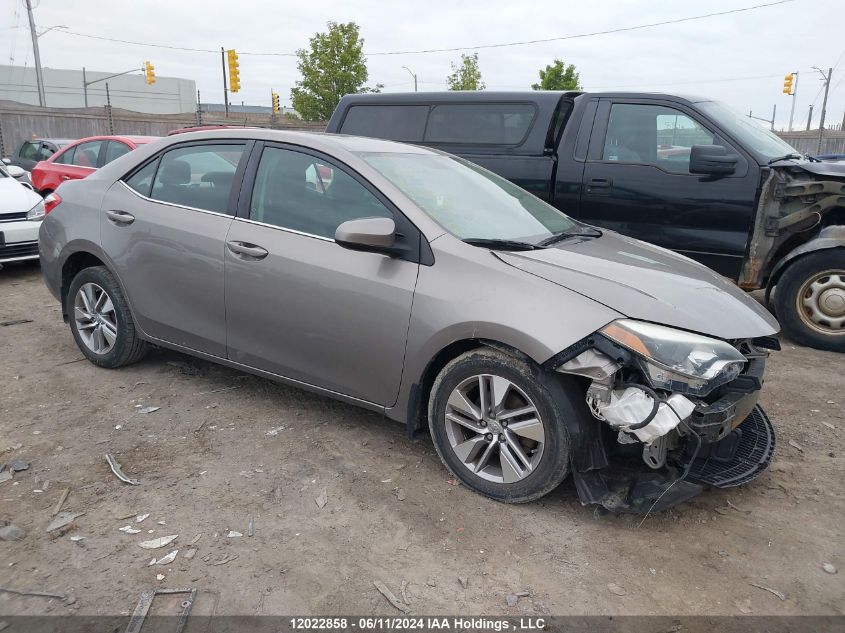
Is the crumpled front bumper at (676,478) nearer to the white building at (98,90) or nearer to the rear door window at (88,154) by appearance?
the rear door window at (88,154)

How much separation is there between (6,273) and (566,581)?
8.15 metres

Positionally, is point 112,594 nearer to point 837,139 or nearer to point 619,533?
point 619,533

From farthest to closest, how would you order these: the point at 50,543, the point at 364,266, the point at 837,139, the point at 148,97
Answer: the point at 148,97
the point at 837,139
the point at 364,266
the point at 50,543

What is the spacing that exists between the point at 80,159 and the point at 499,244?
10.1m

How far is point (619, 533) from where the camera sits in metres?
2.92

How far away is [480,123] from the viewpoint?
6496 mm

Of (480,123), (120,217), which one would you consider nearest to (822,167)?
(480,123)

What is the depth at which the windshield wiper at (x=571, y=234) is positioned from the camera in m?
3.59

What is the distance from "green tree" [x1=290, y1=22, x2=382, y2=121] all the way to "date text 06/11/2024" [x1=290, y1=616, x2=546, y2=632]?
35031 millimetres

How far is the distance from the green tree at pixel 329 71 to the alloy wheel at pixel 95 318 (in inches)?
1269

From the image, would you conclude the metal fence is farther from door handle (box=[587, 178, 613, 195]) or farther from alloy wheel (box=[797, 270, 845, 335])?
alloy wheel (box=[797, 270, 845, 335])

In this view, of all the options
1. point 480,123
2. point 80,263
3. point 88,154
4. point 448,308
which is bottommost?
point 80,263

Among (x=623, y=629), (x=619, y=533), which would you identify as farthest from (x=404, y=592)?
(x=619, y=533)

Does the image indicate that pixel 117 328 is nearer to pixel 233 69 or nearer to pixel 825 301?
pixel 825 301
